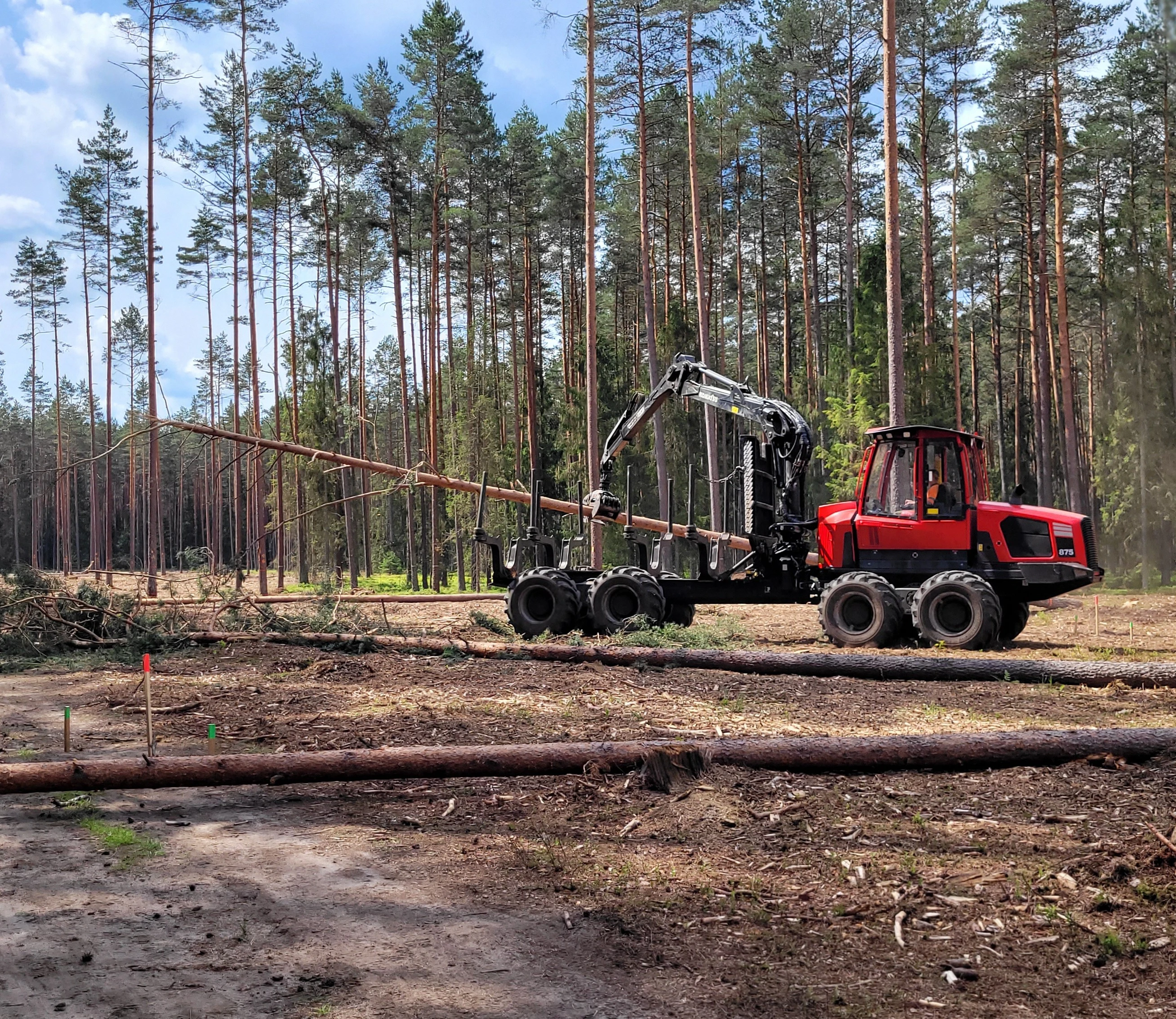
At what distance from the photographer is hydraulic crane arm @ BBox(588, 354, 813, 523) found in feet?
46.3

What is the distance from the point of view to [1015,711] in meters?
8.98

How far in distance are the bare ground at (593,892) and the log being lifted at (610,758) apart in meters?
0.12

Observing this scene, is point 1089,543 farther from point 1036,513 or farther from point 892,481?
point 892,481

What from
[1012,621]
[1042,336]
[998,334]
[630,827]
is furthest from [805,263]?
[630,827]

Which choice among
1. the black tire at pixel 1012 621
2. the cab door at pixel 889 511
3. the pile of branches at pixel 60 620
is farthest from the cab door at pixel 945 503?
the pile of branches at pixel 60 620

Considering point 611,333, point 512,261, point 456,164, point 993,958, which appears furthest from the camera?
point 611,333

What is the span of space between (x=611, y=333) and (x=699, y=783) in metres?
49.7

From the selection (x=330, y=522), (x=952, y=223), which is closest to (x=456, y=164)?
(x=330, y=522)

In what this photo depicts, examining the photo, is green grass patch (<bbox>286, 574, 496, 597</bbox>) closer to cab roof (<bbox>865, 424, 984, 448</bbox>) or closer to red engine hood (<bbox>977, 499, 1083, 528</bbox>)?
cab roof (<bbox>865, 424, 984, 448</bbox>)

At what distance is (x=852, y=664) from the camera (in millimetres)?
10922

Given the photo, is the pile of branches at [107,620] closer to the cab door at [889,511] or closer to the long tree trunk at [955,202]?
the cab door at [889,511]

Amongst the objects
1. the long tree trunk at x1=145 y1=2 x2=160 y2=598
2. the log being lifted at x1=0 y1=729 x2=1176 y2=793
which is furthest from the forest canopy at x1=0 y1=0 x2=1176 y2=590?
the log being lifted at x1=0 y1=729 x2=1176 y2=793

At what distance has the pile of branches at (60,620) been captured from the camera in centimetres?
1377

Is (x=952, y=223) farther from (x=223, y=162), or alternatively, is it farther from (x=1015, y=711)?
(x=1015, y=711)
